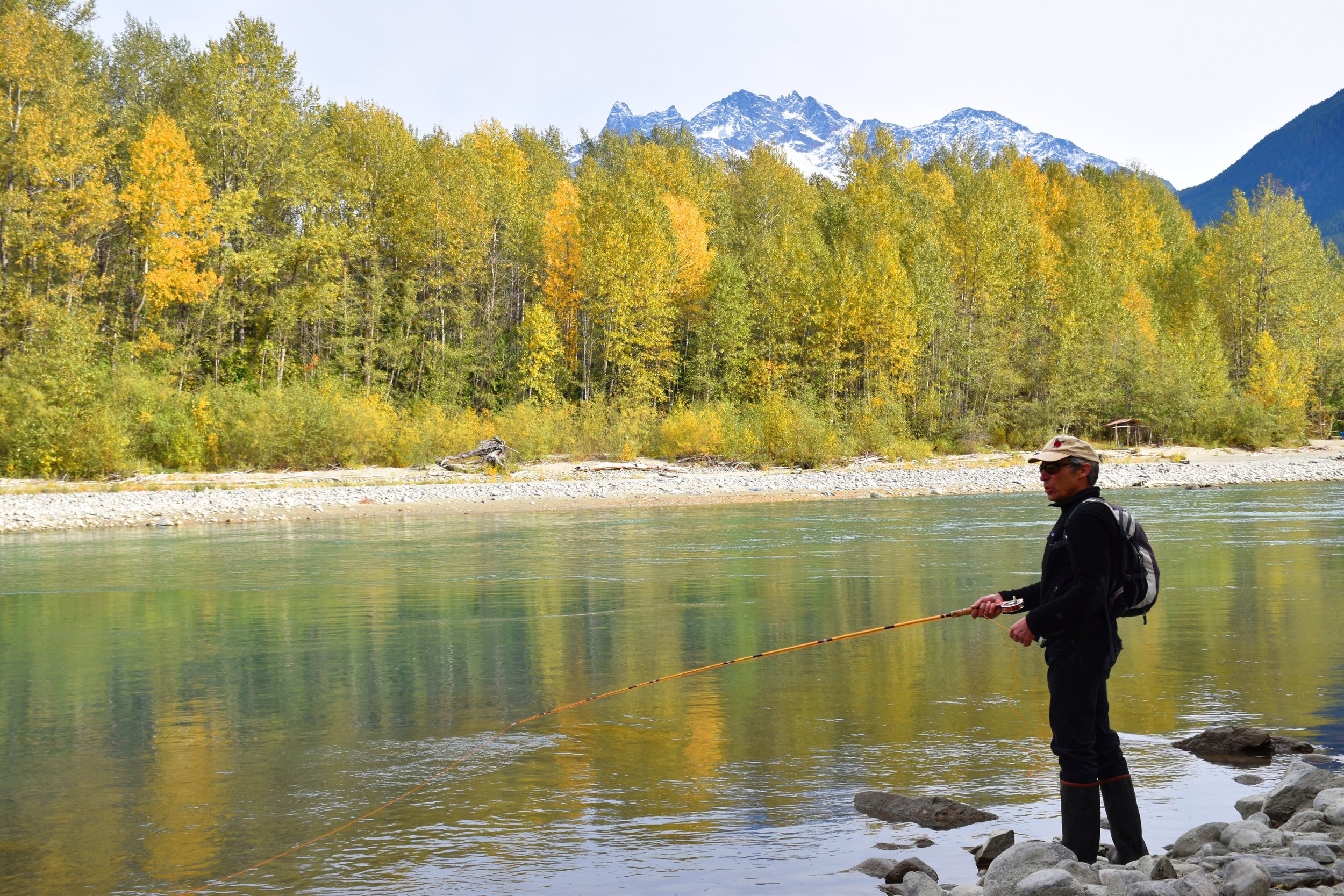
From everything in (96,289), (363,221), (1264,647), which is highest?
(363,221)

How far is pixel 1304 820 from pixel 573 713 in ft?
15.6

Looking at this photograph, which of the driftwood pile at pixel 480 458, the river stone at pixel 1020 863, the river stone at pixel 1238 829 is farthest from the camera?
the driftwood pile at pixel 480 458

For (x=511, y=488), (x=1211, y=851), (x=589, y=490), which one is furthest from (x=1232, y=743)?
(x=511, y=488)

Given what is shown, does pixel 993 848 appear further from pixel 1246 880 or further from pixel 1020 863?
pixel 1246 880

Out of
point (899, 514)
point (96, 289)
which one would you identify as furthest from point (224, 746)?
point (96, 289)

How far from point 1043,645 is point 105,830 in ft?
15.6

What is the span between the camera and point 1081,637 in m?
4.62

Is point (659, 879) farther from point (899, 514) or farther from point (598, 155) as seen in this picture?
point (598, 155)

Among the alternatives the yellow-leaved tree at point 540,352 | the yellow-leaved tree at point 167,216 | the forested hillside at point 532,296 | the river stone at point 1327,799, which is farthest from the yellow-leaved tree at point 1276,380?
the river stone at point 1327,799

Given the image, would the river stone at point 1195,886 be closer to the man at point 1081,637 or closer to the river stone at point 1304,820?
the man at point 1081,637

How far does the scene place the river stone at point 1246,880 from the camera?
431cm

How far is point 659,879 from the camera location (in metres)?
4.95

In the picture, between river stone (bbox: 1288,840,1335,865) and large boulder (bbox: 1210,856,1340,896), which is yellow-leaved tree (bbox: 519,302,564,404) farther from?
large boulder (bbox: 1210,856,1340,896)

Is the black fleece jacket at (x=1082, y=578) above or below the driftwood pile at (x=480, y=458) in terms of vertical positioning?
below
